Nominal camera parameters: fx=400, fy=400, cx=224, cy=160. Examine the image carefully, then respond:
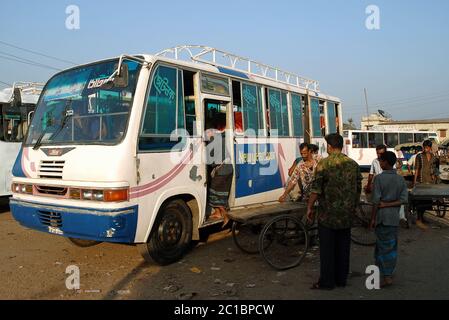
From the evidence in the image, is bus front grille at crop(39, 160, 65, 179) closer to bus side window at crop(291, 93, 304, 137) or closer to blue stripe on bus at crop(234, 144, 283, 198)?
blue stripe on bus at crop(234, 144, 283, 198)

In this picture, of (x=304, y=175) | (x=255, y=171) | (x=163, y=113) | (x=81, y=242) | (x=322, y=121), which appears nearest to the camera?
(x=163, y=113)

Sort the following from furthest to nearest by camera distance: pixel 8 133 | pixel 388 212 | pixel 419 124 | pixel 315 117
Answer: pixel 419 124
pixel 315 117
pixel 8 133
pixel 388 212

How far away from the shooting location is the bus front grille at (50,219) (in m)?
5.07

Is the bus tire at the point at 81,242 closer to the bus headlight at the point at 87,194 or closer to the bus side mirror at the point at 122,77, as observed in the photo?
the bus headlight at the point at 87,194

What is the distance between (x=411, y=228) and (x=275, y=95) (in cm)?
390

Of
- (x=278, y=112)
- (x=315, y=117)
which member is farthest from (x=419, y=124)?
(x=278, y=112)

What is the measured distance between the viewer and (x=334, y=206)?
15.2 ft

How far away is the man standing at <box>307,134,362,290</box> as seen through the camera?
15.2 ft

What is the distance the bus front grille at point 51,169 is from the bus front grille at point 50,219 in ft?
1.55

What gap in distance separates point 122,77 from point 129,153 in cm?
97

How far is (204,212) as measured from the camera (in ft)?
20.1

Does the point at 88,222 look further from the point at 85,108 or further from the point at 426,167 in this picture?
the point at 426,167
